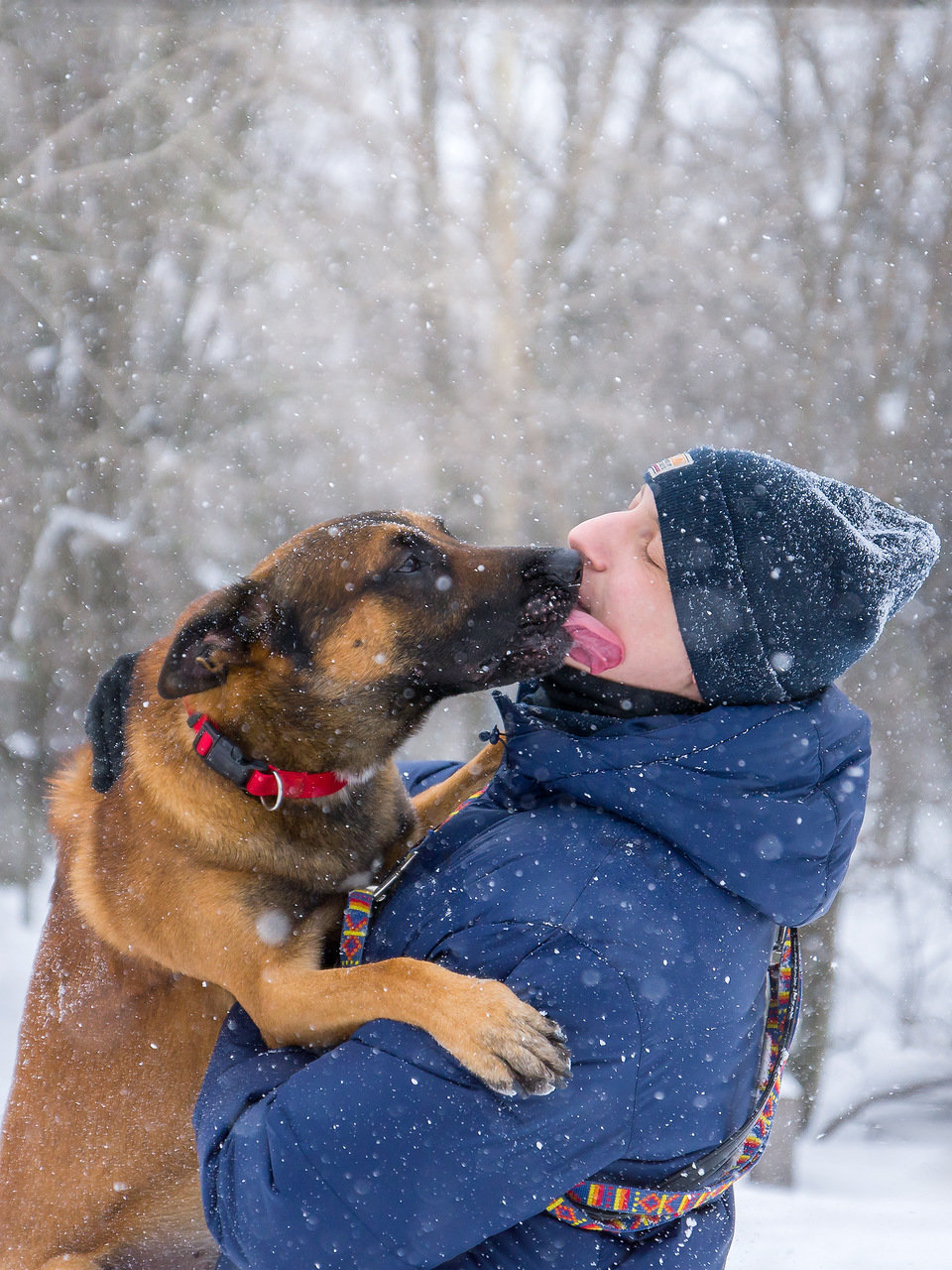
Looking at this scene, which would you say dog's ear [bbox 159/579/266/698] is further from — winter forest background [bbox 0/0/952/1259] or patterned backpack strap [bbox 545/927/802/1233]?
winter forest background [bbox 0/0/952/1259]

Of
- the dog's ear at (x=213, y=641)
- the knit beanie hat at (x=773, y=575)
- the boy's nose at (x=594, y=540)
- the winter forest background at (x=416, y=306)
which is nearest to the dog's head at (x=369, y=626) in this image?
the dog's ear at (x=213, y=641)

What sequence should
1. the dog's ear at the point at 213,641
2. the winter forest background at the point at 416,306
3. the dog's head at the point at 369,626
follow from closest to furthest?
1. the dog's ear at the point at 213,641
2. the dog's head at the point at 369,626
3. the winter forest background at the point at 416,306

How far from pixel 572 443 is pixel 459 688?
3.79 metres

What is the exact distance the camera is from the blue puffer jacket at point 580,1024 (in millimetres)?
1287

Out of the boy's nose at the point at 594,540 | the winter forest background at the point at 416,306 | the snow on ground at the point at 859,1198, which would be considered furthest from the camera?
the winter forest background at the point at 416,306

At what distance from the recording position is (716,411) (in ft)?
17.0

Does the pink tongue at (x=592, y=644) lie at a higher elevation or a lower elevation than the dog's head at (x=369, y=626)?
higher

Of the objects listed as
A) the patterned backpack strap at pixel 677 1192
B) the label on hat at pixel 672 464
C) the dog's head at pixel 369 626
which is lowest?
the patterned backpack strap at pixel 677 1192

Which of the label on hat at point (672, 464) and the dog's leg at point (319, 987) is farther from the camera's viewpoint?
the label on hat at point (672, 464)

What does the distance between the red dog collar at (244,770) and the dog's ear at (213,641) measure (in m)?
0.11

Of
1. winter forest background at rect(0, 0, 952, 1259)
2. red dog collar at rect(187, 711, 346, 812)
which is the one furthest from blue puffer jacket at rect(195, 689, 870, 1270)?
winter forest background at rect(0, 0, 952, 1259)

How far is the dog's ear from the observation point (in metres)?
1.84

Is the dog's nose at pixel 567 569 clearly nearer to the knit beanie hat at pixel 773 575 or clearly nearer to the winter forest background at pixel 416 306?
the knit beanie hat at pixel 773 575

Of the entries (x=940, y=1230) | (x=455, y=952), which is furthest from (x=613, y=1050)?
(x=940, y=1230)
